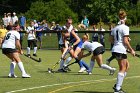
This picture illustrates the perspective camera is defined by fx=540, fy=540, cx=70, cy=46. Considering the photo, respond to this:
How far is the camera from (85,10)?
2635 inches

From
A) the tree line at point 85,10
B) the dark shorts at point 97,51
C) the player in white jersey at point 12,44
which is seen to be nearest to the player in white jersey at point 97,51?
the dark shorts at point 97,51

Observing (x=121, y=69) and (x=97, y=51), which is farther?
(x=97, y=51)

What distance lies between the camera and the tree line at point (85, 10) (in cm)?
5788

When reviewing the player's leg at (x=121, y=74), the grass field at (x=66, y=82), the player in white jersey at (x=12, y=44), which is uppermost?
the player in white jersey at (x=12, y=44)

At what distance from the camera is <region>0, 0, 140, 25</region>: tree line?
57875 mm

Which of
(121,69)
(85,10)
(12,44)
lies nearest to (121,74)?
(121,69)

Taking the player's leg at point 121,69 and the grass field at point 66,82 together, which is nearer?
the player's leg at point 121,69

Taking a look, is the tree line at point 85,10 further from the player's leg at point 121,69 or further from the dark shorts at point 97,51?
the player's leg at point 121,69

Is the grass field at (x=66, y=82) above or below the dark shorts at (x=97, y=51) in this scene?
below

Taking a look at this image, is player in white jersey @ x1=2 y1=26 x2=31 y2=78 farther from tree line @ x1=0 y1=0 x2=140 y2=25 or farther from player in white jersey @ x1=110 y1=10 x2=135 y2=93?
tree line @ x1=0 y1=0 x2=140 y2=25

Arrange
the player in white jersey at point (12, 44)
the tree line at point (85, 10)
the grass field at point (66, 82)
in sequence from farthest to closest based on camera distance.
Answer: the tree line at point (85, 10) < the player in white jersey at point (12, 44) < the grass field at point (66, 82)

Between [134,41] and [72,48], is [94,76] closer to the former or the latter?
[72,48]

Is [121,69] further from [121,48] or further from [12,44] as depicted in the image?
[12,44]

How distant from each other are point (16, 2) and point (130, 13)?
18775 mm
